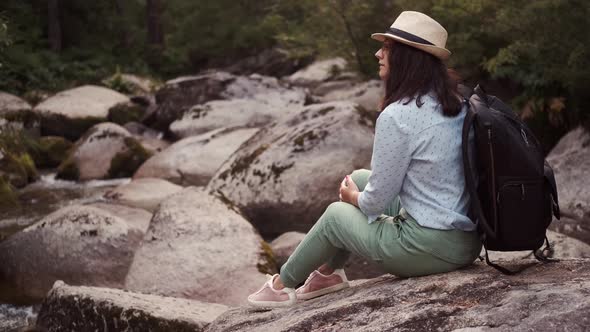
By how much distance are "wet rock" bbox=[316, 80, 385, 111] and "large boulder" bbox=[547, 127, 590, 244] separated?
4298 millimetres

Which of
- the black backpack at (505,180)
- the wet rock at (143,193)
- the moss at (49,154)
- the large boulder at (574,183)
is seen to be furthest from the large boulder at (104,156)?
the black backpack at (505,180)

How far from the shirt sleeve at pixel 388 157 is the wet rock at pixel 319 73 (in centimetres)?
1458

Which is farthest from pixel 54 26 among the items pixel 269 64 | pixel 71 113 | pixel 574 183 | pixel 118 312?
pixel 118 312

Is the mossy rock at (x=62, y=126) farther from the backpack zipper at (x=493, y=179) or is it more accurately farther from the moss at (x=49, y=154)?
the backpack zipper at (x=493, y=179)

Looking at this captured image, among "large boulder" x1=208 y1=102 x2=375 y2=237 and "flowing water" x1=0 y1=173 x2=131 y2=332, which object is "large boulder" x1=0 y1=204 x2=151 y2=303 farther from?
"large boulder" x1=208 y1=102 x2=375 y2=237

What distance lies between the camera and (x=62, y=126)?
567 inches

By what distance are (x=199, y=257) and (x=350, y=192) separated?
2.58 m

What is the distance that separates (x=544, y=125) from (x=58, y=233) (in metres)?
6.02

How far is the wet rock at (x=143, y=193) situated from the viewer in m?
9.24

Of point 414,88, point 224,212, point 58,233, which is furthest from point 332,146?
point 414,88

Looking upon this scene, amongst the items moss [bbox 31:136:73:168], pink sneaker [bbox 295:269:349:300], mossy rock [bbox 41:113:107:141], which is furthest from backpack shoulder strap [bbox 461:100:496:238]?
mossy rock [bbox 41:113:107:141]

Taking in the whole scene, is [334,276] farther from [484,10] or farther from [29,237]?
[484,10]

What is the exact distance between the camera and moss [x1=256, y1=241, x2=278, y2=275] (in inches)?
232

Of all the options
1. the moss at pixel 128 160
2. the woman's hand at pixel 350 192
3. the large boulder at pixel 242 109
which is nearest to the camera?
the woman's hand at pixel 350 192
